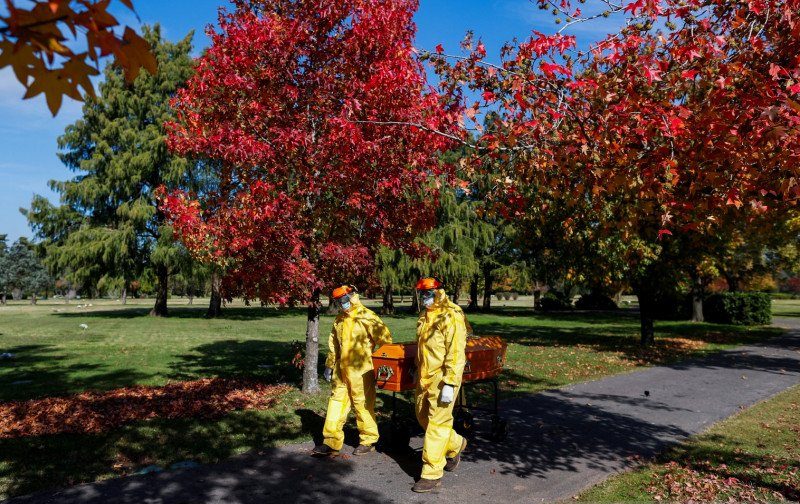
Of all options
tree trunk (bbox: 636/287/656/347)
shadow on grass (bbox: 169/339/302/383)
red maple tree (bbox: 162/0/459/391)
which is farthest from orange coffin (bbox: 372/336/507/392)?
tree trunk (bbox: 636/287/656/347)

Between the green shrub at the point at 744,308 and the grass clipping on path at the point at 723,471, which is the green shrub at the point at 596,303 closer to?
the green shrub at the point at 744,308

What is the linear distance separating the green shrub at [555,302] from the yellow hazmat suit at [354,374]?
41.4 meters

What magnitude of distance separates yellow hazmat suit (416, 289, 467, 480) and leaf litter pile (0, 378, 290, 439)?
4105 millimetres

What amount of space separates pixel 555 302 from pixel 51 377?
40.1m

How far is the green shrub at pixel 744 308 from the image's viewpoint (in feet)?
96.0

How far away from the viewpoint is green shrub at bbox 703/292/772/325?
29.2 meters

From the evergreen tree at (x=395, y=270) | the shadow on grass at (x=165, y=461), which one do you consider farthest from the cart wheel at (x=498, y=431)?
the evergreen tree at (x=395, y=270)

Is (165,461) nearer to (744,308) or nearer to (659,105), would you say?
(659,105)

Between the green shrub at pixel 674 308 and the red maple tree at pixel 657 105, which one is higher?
the red maple tree at pixel 657 105

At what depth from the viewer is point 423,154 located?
9656 millimetres

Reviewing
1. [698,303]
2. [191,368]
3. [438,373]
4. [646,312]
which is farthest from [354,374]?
[698,303]

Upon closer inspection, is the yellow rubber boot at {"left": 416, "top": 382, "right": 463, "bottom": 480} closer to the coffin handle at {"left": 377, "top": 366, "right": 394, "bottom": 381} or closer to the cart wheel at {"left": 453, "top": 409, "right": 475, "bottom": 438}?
the coffin handle at {"left": 377, "top": 366, "right": 394, "bottom": 381}

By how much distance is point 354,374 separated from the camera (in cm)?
658

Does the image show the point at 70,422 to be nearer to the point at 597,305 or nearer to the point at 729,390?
the point at 729,390
